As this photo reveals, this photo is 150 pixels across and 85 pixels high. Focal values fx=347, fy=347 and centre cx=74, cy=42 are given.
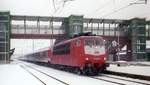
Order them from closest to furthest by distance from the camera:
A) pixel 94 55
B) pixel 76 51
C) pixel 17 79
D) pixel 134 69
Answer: pixel 17 79, pixel 94 55, pixel 76 51, pixel 134 69

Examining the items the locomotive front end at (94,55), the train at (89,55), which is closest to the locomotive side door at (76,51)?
Answer: the train at (89,55)

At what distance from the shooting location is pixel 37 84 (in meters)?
18.7

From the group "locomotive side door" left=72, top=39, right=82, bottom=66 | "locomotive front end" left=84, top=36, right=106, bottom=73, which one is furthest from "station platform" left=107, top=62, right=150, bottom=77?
"locomotive side door" left=72, top=39, right=82, bottom=66

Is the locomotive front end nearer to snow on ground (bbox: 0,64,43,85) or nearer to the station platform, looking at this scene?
the station platform

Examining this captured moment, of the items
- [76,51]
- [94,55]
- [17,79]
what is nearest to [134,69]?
[94,55]

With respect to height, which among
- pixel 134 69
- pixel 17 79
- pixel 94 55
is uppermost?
pixel 94 55

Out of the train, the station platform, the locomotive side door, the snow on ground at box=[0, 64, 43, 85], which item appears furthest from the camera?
the locomotive side door

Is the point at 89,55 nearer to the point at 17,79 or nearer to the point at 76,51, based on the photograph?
the point at 76,51

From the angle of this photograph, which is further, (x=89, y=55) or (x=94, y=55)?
(x=94, y=55)

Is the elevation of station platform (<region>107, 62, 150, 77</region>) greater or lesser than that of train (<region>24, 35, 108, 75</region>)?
lesser

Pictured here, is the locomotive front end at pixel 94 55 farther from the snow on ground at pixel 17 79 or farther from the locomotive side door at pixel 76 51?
the snow on ground at pixel 17 79

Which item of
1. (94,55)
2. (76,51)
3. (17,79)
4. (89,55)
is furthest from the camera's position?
(76,51)

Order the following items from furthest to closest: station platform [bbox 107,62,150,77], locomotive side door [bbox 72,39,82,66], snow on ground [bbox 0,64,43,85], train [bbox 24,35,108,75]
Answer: locomotive side door [bbox 72,39,82,66] → train [bbox 24,35,108,75] → station platform [bbox 107,62,150,77] → snow on ground [bbox 0,64,43,85]

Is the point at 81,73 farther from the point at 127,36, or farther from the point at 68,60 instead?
the point at 127,36
